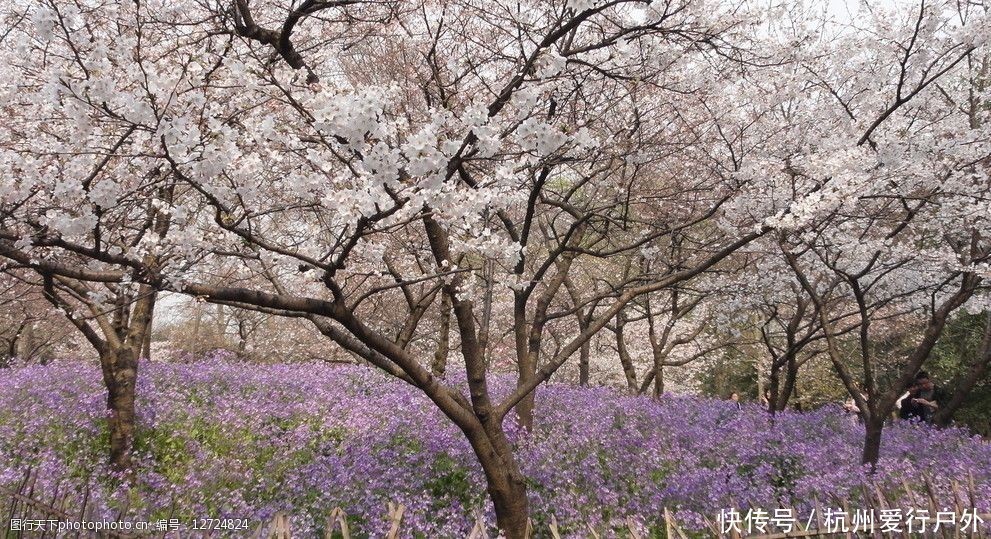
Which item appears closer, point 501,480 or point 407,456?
point 501,480

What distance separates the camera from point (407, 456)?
7348mm

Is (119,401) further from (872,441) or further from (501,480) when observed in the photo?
(872,441)

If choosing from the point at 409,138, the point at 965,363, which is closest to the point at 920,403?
the point at 965,363

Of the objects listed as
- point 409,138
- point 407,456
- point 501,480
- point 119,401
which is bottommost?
point 501,480

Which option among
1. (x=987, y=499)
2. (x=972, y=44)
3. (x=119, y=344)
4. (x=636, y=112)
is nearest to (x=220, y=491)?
(x=119, y=344)

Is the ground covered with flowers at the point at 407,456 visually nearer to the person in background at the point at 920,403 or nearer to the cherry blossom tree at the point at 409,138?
the cherry blossom tree at the point at 409,138

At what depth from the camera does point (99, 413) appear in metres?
8.34

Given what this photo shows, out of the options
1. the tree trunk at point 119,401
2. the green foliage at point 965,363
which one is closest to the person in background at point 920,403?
the green foliage at point 965,363

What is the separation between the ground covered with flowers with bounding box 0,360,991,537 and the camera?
241 inches

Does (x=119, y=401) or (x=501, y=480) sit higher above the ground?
(x=119, y=401)

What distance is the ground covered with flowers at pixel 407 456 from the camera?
612 cm

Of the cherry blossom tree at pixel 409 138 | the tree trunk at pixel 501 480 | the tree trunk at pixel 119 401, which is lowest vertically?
the tree trunk at pixel 501 480

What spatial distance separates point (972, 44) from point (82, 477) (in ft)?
34.8

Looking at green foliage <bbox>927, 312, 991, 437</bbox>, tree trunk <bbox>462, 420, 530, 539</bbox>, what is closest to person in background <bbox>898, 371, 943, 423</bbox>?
green foliage <bbox>927, 312, 991, 437</bbox>
